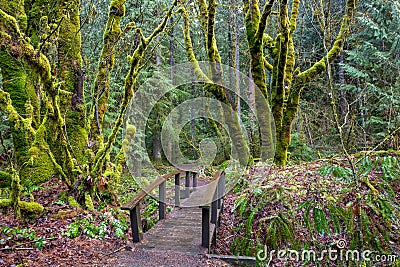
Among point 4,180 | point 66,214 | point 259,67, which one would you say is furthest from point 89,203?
point 259,67

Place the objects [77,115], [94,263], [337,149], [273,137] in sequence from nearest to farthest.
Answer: [94,263], [77,115], [273,137], [337,149]

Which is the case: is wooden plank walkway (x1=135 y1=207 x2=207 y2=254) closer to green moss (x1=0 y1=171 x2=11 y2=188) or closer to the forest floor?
the forest floor

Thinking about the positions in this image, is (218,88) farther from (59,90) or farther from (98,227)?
(98,227)

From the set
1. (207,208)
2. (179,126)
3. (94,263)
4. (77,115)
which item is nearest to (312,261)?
(207,208)

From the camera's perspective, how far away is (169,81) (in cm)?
1584

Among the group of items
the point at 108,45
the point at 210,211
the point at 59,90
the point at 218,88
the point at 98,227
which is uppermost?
the point at 108,45

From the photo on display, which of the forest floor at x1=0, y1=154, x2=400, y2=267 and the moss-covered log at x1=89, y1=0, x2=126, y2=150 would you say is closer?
the forest floor at x1=0, y1=154, x2=400, y2=267

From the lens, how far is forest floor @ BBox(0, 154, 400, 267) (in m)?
4.11

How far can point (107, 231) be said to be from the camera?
5.08 meters

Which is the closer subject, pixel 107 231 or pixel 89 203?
pixel 107 231

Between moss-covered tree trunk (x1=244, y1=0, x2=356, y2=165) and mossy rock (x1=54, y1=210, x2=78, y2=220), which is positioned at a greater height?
moss-covered tree trunk (x1=244, y1=0, x2=356, y2=165)

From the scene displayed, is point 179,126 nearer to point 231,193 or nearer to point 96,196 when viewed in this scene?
point 231,193

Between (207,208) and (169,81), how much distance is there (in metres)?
12.1

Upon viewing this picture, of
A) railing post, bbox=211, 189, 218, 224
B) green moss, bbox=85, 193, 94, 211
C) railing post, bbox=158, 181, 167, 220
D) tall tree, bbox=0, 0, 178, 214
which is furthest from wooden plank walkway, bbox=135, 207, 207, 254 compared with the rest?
tall tree, bbox=0, 0, 178, 214
